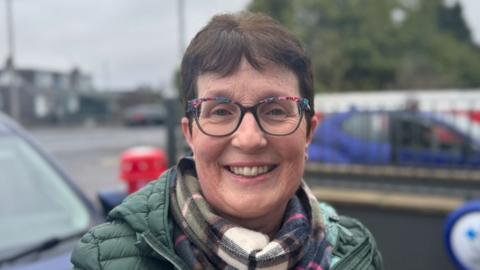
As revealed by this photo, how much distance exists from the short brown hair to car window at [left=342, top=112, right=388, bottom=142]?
4.07 m

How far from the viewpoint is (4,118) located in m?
3.37

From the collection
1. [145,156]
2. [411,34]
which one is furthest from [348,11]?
[145,156]

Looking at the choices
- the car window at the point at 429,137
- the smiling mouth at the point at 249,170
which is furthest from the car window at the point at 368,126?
the smiling mouth at the point at 249,170

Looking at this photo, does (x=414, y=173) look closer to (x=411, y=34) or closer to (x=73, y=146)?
(x=73, y=146)

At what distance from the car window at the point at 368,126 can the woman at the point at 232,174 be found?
4.11 metres

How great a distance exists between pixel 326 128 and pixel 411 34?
118 ft

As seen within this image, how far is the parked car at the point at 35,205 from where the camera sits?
8.86 feet

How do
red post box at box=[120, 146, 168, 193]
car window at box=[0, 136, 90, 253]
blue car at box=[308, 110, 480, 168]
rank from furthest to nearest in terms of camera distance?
blue car at box=[308, 110, 480, 168], red post box at box=[120, 146, 168, 193], car window at box=[0, 136, 90, 253]

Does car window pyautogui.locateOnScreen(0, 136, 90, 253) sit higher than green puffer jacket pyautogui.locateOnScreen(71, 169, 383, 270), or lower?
lower

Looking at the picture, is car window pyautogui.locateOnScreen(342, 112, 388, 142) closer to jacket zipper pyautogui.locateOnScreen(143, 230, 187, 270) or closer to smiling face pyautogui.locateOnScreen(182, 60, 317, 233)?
smiling face pyautogui.locateOnScreen(182, 60, 317, 233)

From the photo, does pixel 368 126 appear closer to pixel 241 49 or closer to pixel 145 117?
pixel 241 49

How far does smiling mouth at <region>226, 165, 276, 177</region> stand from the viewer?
149 centimetres

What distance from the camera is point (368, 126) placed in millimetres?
5754

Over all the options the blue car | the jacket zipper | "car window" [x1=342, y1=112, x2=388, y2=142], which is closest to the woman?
the jacket zipper
